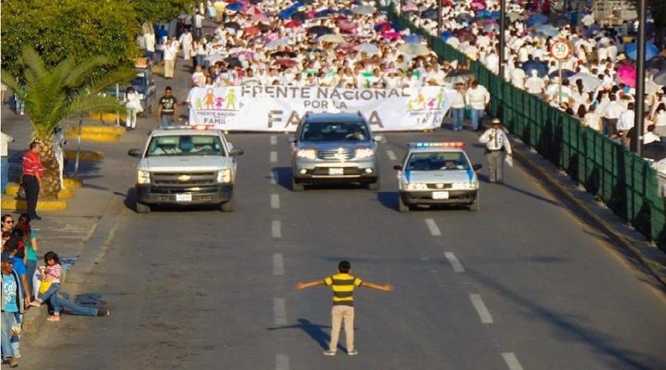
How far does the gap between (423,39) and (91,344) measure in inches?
2161

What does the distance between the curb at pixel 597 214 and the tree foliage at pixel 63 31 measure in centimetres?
916

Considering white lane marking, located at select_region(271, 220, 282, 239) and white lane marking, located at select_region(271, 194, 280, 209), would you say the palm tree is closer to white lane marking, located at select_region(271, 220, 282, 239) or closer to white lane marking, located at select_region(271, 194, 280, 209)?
white lane marking, located at select_region(271, 194, 280, 209)

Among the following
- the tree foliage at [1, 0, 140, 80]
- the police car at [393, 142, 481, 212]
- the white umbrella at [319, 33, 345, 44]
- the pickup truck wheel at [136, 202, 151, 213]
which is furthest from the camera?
the white umbrella at [319, 33, 345, 44]

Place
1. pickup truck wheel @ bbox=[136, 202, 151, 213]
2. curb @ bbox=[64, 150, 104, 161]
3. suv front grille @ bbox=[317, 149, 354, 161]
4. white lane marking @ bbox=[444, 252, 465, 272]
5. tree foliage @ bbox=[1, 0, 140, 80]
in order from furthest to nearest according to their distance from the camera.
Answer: curb @ bbox=[64, 150, 104, 161] < suv front grille @ bbox=[317, 149, 354, 161] < tree foliage @ bbox=[1, 0, 140, 80] < pickup truck wheel @ bbox=[136, 202, 151, 213] < white lane marking @ bbox=[444, 252, 465, 272]

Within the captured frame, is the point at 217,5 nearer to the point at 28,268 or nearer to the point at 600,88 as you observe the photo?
the point at 600,88

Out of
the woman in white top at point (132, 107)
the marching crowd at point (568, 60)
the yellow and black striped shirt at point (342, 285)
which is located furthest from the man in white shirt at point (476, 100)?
the yellow and black striped shirt at point (342, 285)

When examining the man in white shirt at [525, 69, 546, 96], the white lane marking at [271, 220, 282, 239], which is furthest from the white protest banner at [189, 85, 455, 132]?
the white lane marking at [271, 220, 282, 239]

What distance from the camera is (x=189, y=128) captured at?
39.9 m

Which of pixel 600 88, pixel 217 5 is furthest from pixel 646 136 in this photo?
pixel 217 5

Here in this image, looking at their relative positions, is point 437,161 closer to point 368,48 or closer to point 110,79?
point 110,79

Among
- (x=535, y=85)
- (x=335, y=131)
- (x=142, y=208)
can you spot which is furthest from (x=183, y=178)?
(x=535, y=85)

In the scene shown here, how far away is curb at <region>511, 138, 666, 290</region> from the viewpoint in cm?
3225

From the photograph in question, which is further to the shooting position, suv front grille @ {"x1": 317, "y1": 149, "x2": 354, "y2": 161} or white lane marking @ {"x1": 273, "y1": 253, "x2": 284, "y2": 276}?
suv front grille @ {"x1": 317, "y1": 149, "x2": 354, "y2": 161}

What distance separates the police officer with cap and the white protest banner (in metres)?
10.7
